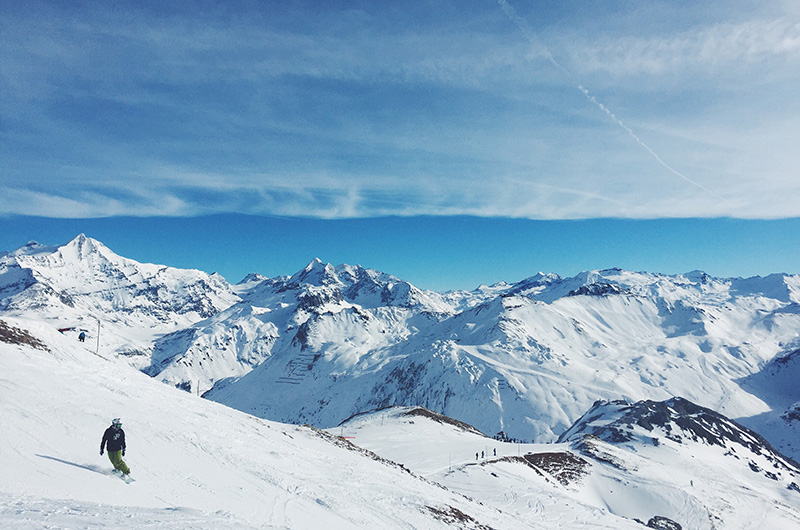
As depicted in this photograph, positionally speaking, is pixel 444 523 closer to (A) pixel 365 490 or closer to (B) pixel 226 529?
(A) pixel 365 490

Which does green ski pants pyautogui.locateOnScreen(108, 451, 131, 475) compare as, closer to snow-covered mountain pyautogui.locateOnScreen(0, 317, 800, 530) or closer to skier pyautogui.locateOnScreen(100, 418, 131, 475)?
skier pyautogui.locateOnScreen(100, 418, 131, 475)

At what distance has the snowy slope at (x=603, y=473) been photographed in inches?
1416

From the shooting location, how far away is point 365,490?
2136 centimetres

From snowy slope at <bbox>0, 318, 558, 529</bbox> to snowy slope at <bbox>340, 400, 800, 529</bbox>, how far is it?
702cm

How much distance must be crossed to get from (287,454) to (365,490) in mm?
6048

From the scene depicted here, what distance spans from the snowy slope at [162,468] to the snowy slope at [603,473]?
7.02 metres

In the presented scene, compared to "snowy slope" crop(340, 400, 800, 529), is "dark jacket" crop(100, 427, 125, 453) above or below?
above

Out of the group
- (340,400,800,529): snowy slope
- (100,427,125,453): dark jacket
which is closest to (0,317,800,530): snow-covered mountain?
(340,400,800,529): snowy slope

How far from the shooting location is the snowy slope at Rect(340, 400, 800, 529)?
118 ft

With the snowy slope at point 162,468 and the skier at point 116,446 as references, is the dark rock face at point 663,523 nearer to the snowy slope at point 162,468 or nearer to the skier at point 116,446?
the snowy slope at point 162,468

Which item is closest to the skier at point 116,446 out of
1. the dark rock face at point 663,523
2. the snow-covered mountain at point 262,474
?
the snow-covered mountain at point 262,474

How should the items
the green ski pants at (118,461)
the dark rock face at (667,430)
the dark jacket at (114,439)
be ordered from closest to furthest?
1. the dark jacket at (114,439)
2. the green ski pants at (118,461)
3. the dark rock face at (667,430)

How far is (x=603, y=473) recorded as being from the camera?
2036 inches

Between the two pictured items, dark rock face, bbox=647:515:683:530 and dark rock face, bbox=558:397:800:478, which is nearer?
dark rock face, bbox=647:515:683:530
